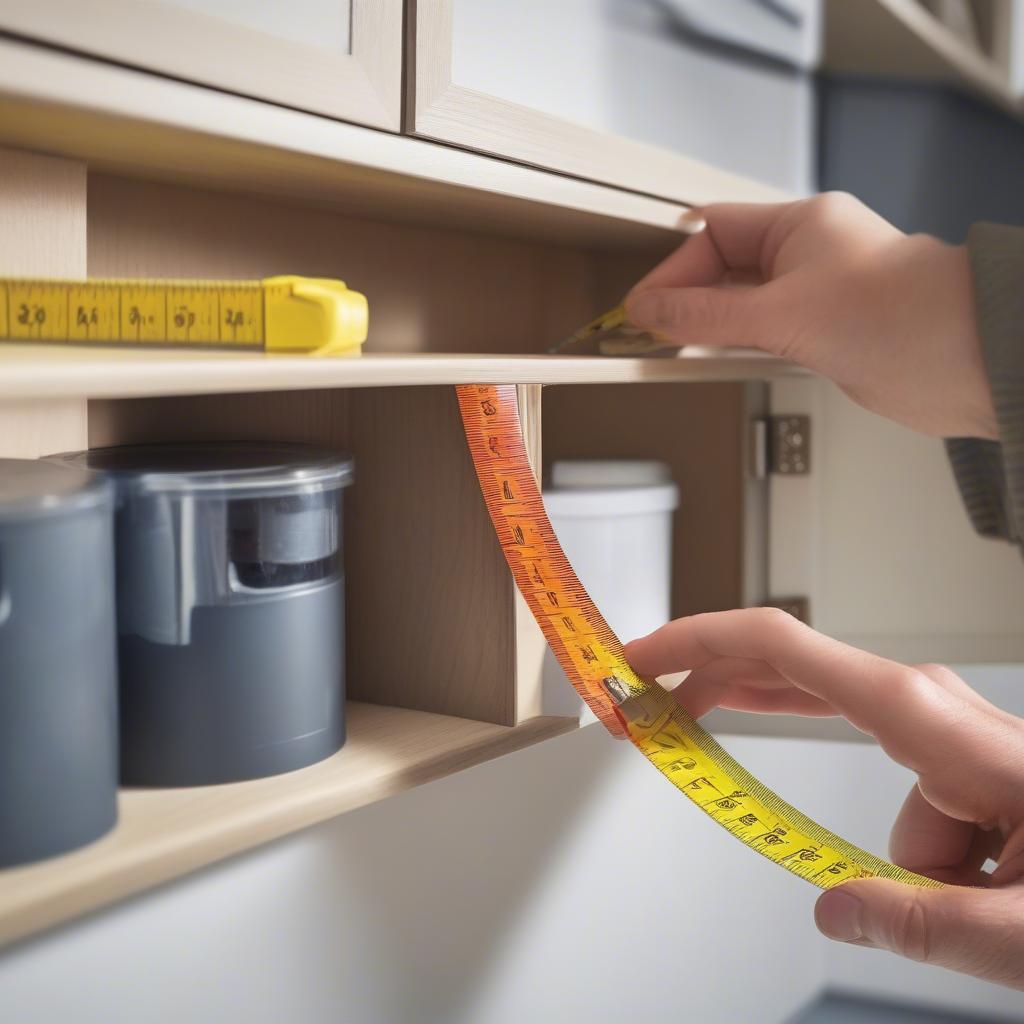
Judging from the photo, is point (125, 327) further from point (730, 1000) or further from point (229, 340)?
point (730, 1000)

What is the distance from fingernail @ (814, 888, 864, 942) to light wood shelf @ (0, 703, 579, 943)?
201mm

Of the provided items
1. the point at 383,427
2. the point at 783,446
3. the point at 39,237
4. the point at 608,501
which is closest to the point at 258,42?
the point at 39,237

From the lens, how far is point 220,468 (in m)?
0.62

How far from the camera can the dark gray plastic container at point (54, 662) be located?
1.60 ft

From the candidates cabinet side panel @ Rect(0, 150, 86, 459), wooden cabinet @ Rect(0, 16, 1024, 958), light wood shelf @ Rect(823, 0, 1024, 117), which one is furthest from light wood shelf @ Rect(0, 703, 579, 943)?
light wood shelf @ Rect(823, 0, 1024, 117)

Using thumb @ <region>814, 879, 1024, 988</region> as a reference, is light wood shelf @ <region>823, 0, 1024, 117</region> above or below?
above

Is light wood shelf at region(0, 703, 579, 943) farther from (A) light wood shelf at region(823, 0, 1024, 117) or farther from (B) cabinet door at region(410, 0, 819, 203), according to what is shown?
(A) light wood shelf at region(823, 0, 1024, 117)

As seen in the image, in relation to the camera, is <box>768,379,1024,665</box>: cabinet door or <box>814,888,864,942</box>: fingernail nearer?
<box>814,888,864,942</box>: fingernail

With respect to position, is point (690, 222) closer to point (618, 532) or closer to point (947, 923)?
point (618, 532)

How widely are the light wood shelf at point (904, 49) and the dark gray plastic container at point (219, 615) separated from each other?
823 millimetres

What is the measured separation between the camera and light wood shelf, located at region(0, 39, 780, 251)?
49cm

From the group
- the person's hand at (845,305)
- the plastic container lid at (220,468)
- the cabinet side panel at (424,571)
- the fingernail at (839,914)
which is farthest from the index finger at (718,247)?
the fingernail at (839,914)

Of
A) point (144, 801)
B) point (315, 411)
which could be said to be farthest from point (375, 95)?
point (144, 801)

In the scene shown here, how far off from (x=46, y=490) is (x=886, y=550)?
82cm
